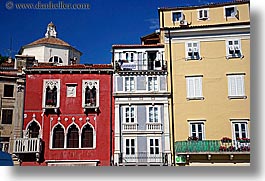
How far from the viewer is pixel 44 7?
6.73 m

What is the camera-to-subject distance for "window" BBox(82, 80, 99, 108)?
7.11 meters

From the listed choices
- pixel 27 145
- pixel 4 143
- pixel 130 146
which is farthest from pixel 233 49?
pixel 4 143

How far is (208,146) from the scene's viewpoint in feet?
21.9

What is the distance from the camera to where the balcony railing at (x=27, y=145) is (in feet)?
21.6

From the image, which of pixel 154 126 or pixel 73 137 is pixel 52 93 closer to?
pixel 73 137

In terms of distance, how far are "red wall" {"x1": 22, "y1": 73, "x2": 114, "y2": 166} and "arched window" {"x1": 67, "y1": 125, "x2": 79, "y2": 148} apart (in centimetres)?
9

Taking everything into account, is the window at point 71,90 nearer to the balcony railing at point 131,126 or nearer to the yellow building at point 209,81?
the balcony railing at point 131,126

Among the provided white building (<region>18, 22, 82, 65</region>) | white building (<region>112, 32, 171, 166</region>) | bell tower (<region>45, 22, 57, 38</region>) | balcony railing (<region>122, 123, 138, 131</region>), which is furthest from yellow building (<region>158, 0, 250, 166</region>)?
bell tower (<region>45, 22, 57, 38</region>)

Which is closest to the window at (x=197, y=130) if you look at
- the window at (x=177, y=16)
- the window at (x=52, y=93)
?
the window at (x=177, y=16)

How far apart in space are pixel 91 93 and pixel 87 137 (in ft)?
2.33

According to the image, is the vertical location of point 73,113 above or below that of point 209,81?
below

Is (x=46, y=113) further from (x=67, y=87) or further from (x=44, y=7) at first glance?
(x=44, y=7)

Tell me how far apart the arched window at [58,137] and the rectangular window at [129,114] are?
1.01 m

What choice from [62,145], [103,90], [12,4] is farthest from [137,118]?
[12,4]
